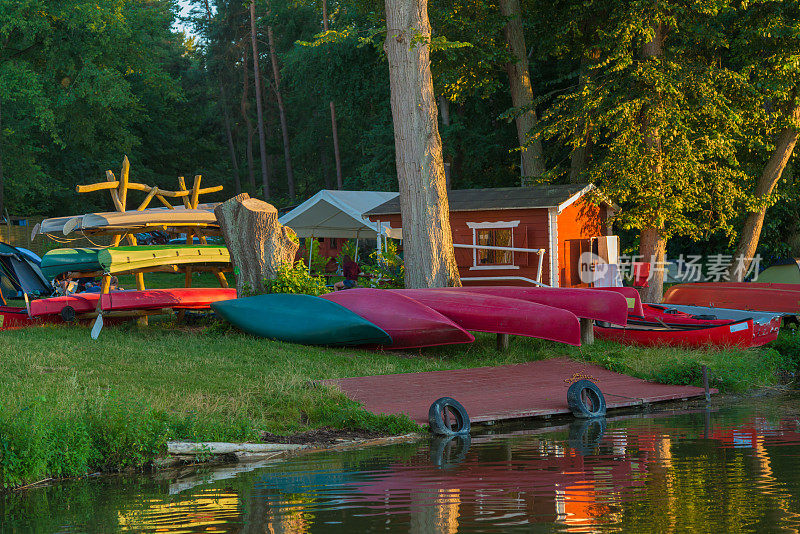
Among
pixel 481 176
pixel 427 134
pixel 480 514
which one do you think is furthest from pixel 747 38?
pixel 480 514

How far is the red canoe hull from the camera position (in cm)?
1573

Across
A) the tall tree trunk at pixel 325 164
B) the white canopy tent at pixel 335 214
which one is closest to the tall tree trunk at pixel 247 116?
the tall tree trunk at pixel 325 164

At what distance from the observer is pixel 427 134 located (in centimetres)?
1706

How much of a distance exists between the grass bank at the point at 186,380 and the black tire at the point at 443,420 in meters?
0.27

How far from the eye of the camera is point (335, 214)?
29594mm

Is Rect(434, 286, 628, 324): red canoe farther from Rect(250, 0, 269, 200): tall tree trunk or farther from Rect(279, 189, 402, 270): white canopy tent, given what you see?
Rect(250, 0, 269, 200): tall tree trunk

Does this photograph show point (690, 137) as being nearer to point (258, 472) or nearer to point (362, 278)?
point (362, 278)

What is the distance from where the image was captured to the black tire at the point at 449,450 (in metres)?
8.25

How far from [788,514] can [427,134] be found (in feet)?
39.7

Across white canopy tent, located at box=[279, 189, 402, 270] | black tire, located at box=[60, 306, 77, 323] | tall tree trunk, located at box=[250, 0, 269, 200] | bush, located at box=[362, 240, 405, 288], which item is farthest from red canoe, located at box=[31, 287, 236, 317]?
tall tree trunk, located at box=[250, 0, 269, 200]

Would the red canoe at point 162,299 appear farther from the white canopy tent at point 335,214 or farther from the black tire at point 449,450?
the white canopy tent at point 335,214

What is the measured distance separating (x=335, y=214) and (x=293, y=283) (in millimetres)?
14592

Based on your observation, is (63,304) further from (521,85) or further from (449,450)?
(521,85)

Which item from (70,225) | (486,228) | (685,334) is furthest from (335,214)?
(685,334)
